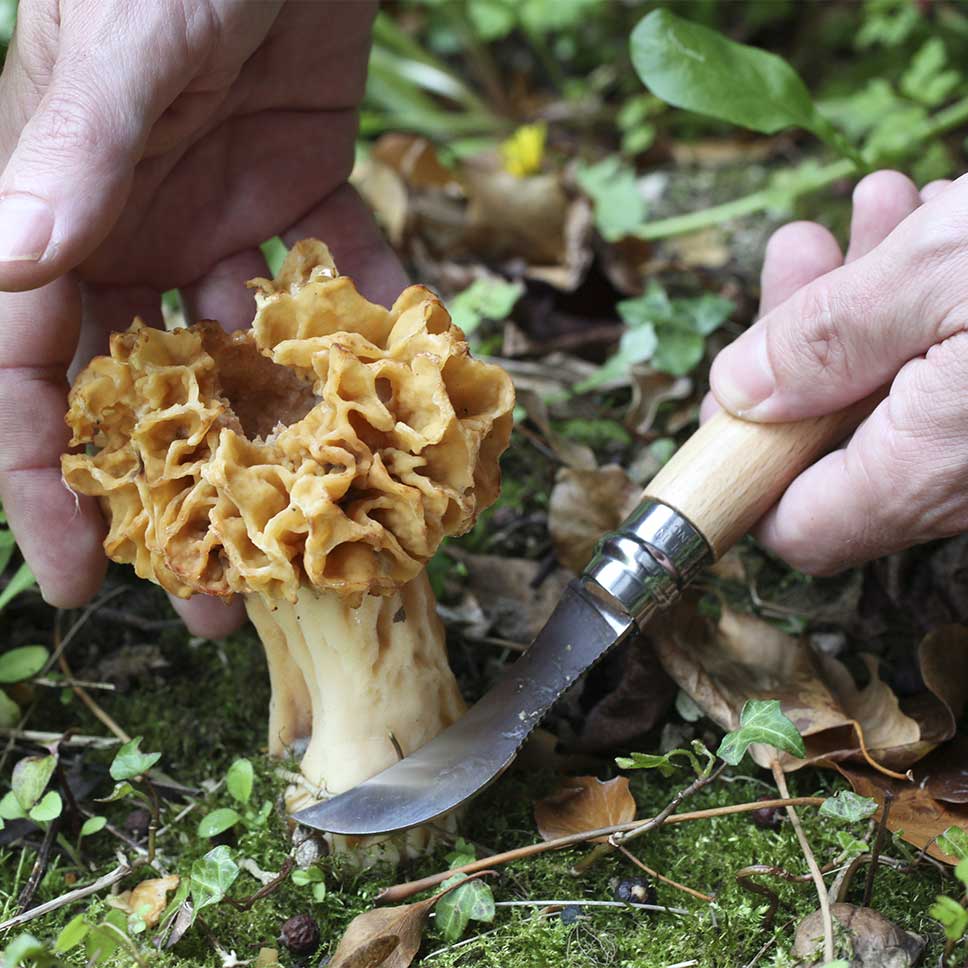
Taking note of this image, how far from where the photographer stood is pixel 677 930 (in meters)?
1.93

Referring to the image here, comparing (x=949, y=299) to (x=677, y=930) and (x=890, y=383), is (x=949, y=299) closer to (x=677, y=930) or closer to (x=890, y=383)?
(x=890, y=383)

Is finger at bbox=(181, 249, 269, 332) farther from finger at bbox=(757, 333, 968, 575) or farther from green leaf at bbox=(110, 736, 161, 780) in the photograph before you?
finger at bbox=(757, 333, 968, 575)

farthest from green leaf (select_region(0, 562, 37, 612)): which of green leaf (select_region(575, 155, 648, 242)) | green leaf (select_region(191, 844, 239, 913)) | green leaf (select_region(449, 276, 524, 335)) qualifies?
green leaf (select_region(575, 155, 648, 242))

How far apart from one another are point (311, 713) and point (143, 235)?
47.8 inches

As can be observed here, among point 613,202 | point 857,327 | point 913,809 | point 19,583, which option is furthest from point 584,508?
point 613,202

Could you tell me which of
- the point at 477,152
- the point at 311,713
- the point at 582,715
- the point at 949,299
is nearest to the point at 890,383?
the point at 949,299

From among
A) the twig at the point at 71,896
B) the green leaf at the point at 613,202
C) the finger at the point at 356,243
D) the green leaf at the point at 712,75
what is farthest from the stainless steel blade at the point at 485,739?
the green leaf at the point at 613,202

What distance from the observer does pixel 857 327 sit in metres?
1.97

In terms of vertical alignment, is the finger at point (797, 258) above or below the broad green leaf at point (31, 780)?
above

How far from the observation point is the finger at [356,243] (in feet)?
9.36

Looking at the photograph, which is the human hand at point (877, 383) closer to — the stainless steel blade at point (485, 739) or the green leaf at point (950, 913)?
the stainless steel blade at point (485, 739)

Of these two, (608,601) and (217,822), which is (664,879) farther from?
(217,822)

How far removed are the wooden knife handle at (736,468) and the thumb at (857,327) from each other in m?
0.05

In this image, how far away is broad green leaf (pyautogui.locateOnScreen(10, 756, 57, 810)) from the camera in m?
2.08
